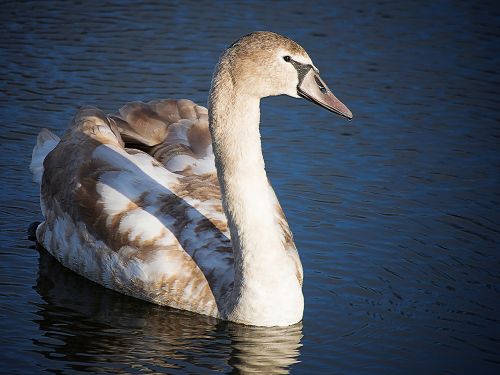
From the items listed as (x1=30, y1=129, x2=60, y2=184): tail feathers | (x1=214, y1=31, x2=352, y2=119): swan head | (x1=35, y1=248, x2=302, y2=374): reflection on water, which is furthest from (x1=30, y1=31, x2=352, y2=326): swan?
(x1=30, y1=129, x2=60, y2=184): tail feathers

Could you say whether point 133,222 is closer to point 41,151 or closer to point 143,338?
point 143,338

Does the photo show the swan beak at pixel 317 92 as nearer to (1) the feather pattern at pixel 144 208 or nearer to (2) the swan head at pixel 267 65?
(2) the swan head at pixel 267 65

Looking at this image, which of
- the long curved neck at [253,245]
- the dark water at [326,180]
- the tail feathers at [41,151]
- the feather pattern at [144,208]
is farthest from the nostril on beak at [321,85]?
the tail feathers at [41,151]

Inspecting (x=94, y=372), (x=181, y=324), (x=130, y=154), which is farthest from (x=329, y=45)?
(x=94, y=372)

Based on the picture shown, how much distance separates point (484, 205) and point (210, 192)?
294 cm

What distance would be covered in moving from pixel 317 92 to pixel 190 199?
150 cm

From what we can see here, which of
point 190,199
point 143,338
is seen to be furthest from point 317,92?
point 143,338

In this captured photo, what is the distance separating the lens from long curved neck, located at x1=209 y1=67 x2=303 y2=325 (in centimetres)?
834

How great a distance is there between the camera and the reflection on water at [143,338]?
25.3 ft

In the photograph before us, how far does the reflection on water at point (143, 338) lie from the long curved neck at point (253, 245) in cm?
14

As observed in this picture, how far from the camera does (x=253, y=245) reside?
8.41 meters

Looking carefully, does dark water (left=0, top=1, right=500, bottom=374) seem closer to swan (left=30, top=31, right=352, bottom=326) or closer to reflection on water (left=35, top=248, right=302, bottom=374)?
reflection on water (left=35, top=248, right=302, bottom=374)

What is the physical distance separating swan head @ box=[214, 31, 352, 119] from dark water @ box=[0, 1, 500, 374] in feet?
5.81

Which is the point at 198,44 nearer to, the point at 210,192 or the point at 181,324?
the point at 210,192
